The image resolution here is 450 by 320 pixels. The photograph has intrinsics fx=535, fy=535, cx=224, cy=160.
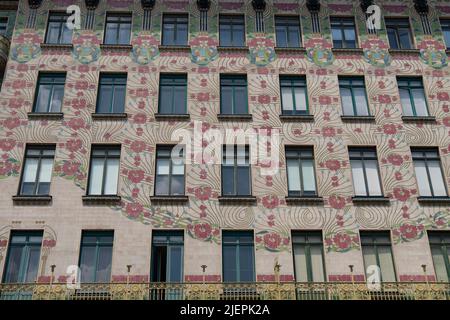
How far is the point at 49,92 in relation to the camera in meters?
22.8

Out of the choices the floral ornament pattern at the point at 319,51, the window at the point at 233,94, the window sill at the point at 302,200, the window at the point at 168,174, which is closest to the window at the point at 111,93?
the window at the point at 168,174

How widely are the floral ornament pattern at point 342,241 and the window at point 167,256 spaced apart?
213 inches

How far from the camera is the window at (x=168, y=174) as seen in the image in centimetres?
2078

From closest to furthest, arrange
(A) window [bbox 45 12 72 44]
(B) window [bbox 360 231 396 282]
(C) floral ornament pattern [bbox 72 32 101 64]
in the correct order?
1. (B) window [bbox 360 231 396 282]
2. (C) floral ornament pattern [bbox 72 32 101 64]
3. (A) window [bbox 45 12 72 44]

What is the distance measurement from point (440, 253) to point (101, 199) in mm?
12796

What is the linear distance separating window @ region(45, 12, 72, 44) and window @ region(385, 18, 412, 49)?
14.7 metres

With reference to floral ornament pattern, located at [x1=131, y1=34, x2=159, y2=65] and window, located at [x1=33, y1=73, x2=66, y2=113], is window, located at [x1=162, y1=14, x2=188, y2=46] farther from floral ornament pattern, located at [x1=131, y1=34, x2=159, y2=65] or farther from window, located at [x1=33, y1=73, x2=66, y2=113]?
window, located at [x1=33, y1=73, x2=66, y2=113]

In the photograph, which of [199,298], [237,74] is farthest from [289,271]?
[237,74]

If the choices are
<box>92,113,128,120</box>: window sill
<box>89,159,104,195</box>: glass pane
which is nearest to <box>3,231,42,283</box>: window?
<box>89,159,104,195</box>: glass pane

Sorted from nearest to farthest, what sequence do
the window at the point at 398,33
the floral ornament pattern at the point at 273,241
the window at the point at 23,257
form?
the window at the point at 23,257 < the floral ornament pattern at the point at 273,241 < the window at the point at 398,33

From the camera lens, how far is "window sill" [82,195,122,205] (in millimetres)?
20141

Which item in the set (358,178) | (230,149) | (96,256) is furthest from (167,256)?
(358,178)

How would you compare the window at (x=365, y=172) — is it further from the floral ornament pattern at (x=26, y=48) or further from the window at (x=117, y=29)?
the floral ornament pattern at (x=26, y=48)

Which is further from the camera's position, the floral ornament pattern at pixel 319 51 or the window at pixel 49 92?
the floral ornament pattern at pixel 319 51
